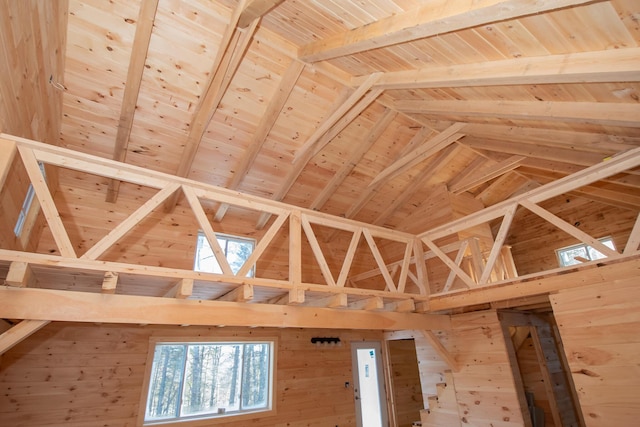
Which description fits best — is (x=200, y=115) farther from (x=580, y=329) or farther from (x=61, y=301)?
(x=580, y=329)

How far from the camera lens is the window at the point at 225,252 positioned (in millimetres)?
5781

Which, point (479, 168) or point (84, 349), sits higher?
point (479, 168)

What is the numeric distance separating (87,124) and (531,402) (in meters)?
8.70

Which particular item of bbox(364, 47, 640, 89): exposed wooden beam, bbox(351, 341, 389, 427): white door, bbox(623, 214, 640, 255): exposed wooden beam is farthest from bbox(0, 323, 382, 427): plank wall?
bbox(623, 214, 640, 255): exposed wooden beam

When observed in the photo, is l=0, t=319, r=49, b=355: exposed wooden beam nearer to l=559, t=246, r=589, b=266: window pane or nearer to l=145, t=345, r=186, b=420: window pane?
l=145, t=345, r=186, b=420: window pane

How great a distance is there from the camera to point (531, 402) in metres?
6.19

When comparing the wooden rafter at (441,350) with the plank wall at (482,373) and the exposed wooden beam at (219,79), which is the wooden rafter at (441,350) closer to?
the plank wall at (482,373)

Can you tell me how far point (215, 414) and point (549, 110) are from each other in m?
5.93

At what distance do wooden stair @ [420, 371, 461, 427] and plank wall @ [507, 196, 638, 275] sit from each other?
12.3 ft

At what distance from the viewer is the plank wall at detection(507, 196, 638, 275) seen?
627 centimetres

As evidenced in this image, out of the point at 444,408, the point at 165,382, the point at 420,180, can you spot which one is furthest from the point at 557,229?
the point at 165,382

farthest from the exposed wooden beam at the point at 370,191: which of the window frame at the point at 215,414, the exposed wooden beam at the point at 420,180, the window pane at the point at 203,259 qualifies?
the window frame at the point at 215,414

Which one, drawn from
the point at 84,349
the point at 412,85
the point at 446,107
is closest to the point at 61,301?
the point at 84,349

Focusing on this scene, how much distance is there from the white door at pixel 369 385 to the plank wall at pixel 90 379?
0.99 m
